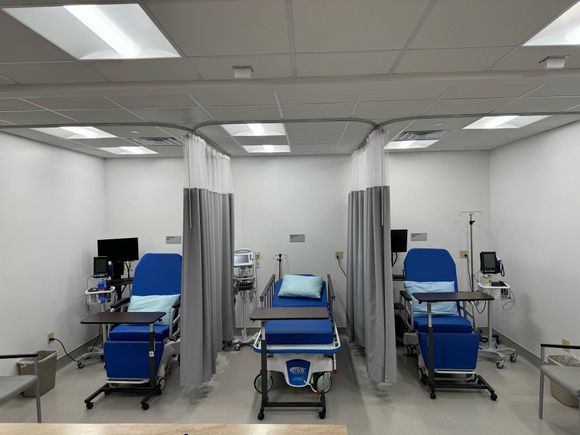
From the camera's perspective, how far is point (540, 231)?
414 cm

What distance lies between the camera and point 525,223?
174 inches

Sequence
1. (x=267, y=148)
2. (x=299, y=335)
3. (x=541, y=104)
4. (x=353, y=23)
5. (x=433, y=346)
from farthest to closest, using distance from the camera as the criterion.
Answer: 1. (x=267, y=148)
2. (x=433, y=346)
3. (x=299, y=335)
4. (x=541, y=104)
5. (x=353, y=23)

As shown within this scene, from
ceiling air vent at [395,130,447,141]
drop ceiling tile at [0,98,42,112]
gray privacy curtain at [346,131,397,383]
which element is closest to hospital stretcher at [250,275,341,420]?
gray privacy curtain at [346,131,397,383]

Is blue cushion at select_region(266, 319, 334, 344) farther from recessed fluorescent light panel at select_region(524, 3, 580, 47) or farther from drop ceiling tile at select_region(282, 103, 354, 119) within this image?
recessed fluorescent light panel at select_region(524, 3, 580, 47)

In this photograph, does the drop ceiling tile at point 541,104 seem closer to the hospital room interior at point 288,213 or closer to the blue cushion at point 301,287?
the hospital room interior at point 288,213

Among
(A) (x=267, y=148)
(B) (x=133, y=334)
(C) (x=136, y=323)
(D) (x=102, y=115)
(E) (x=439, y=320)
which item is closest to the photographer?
(D) (x=102, y=115)

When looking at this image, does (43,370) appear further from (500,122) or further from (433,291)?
(500,122)

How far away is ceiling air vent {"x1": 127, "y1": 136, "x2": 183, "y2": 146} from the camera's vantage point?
13.5 ft

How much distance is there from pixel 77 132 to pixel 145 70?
2.27 m

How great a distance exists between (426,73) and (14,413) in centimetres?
465

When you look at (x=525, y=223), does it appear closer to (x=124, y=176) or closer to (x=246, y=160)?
(x=246, y=160)

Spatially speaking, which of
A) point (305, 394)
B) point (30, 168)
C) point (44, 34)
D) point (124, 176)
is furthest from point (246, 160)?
point (44, 34)

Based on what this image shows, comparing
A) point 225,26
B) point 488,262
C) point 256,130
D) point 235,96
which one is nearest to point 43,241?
point 256,130

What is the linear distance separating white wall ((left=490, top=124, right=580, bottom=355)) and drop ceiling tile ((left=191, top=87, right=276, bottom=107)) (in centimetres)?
331
